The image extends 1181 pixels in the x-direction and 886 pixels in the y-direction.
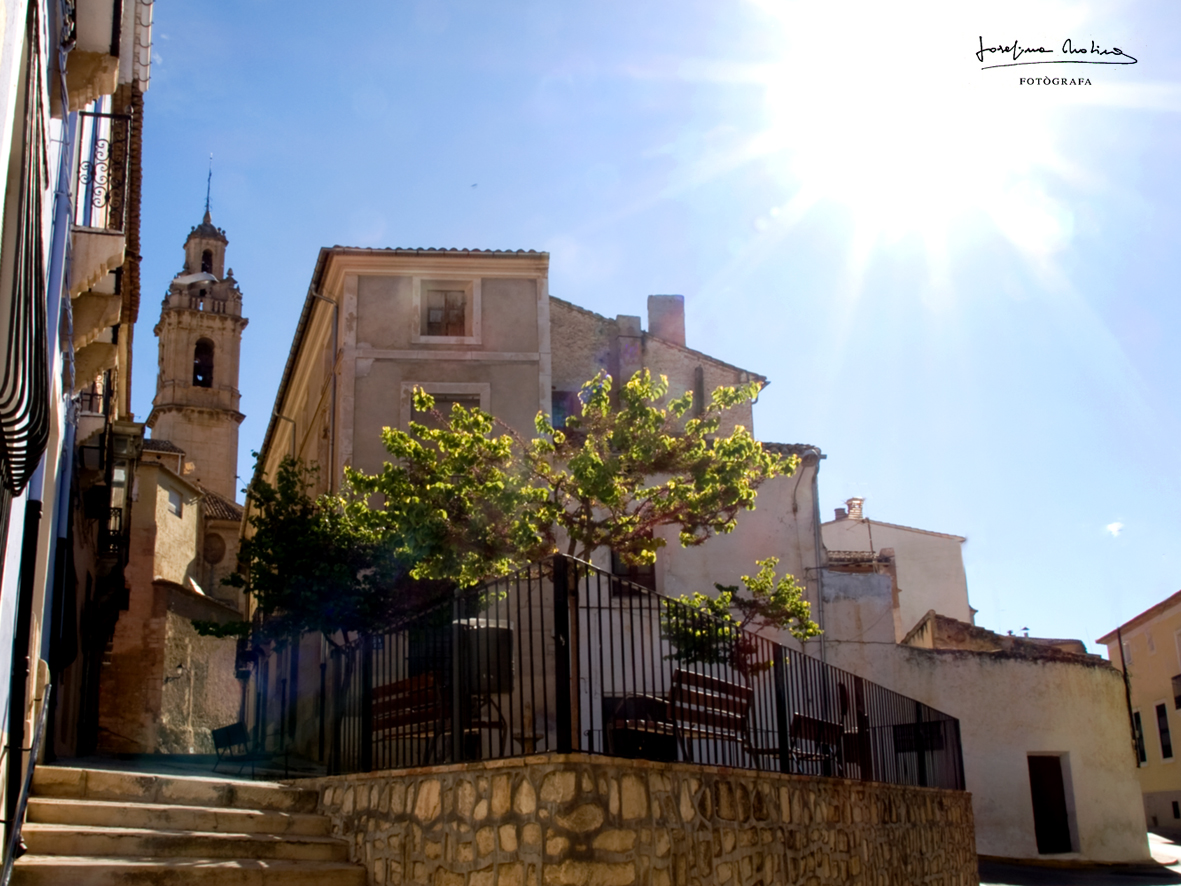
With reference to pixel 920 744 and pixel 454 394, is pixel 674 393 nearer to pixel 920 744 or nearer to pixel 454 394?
pixel 454 394

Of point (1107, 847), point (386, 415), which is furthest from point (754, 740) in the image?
point (1107, 847)

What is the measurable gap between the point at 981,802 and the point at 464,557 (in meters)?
14.8

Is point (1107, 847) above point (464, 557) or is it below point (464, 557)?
below

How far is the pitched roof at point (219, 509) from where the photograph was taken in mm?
41281

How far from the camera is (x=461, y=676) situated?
771cm

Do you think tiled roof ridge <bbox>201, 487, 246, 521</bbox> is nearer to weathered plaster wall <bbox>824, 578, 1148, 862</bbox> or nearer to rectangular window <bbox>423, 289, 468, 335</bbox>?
rectangular window <bbox>423, 289, 468, 335</bbox>

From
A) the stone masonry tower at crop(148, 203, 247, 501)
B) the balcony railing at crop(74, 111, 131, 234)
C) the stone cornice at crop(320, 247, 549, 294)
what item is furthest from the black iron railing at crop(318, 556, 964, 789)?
the stone masonry tower at crop(148, 203, 247, 501)

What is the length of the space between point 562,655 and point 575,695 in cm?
24

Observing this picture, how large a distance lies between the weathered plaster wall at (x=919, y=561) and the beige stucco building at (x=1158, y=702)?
7923mm

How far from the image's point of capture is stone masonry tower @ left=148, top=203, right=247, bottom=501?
2391 inches

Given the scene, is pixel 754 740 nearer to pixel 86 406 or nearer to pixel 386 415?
pixel 86 406

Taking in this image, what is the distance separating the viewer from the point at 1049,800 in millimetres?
24281

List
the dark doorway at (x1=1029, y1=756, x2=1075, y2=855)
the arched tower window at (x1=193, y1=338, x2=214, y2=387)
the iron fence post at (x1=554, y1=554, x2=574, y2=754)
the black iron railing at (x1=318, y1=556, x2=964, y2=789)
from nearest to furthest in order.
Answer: the iron fence post at (x1=554, y1=554, x2=574, y2=754) → the black iron railing at (x1=318, y1=556, x2=964, y2=789) → the dark doorway at (x1=1029, y1=756, x2=1075, y2=855) → the arched tower window at (x1=193, y1=338, x2=214, y2=387)

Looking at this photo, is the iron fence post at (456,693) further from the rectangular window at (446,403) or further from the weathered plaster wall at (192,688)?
the weathered plaster wall at (192,688)
